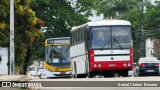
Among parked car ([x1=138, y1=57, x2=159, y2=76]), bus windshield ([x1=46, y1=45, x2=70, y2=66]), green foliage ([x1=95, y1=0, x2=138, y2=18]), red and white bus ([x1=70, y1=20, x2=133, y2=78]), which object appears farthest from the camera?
green foliage ([x1=95, y1=0, x2=138, y2=18])

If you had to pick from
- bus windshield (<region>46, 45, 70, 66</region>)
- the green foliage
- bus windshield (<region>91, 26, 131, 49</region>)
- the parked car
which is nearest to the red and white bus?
bus windshield (<region>91, 26, 131, 49</region>)

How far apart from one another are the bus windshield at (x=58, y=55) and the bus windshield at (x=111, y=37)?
12545 millimetres

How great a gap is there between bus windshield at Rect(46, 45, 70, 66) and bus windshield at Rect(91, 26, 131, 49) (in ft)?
41.2

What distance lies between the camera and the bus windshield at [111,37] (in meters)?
35.4

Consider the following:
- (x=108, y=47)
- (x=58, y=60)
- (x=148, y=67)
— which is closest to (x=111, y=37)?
(x=108, y=47)

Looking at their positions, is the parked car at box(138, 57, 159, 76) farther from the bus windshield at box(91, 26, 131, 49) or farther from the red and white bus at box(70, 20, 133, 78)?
the bus windshield at box(91, 26, 131, 49)

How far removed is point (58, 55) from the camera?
159 ft

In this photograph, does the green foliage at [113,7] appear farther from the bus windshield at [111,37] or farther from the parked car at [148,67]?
the bus windshield at [111,37]

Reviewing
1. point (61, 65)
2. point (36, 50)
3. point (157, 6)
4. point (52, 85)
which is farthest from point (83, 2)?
point (52, 85)

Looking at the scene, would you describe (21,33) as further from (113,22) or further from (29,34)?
(113,22)

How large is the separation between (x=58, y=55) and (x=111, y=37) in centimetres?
1347

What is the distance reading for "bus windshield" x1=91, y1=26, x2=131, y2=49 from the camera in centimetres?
3544

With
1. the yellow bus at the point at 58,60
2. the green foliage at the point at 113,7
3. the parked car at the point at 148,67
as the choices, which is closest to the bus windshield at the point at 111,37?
the yellow bus at the point at 58,60

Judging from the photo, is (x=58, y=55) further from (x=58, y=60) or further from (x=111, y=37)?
(x=111, y=37)
